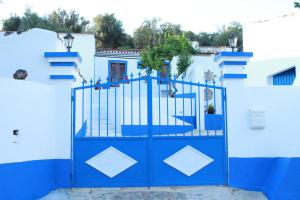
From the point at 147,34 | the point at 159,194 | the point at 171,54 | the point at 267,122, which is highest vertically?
the point at 147,34

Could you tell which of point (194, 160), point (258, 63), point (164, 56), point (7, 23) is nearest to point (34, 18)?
point (7, 23)

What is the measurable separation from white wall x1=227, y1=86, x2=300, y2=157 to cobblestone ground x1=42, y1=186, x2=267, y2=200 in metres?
0.75

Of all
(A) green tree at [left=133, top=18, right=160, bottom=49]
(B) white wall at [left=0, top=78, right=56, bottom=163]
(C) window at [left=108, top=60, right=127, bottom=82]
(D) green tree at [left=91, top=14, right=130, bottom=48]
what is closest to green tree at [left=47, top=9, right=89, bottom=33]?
(D) green tree at [left=91, top=14, right=130, bottom=48]

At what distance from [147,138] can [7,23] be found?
22345 millimetres

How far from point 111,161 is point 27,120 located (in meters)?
1.76

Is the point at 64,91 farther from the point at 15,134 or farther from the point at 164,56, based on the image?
the point at 164,56

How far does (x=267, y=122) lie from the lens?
24.4 feet

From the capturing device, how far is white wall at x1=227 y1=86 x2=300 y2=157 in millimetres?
7422

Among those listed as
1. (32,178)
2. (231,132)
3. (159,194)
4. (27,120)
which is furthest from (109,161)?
(231,132)

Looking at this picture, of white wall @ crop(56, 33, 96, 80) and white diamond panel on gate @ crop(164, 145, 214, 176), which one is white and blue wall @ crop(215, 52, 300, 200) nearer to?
white diamond panel on gate @ crop(164, 145, 214, 176)

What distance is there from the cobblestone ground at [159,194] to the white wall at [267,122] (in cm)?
75

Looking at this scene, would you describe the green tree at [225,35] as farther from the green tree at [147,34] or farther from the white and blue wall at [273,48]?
the white and blue wall at [273,48]

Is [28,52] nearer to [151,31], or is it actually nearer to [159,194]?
[159,194]

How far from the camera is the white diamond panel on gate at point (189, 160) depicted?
7.46m
